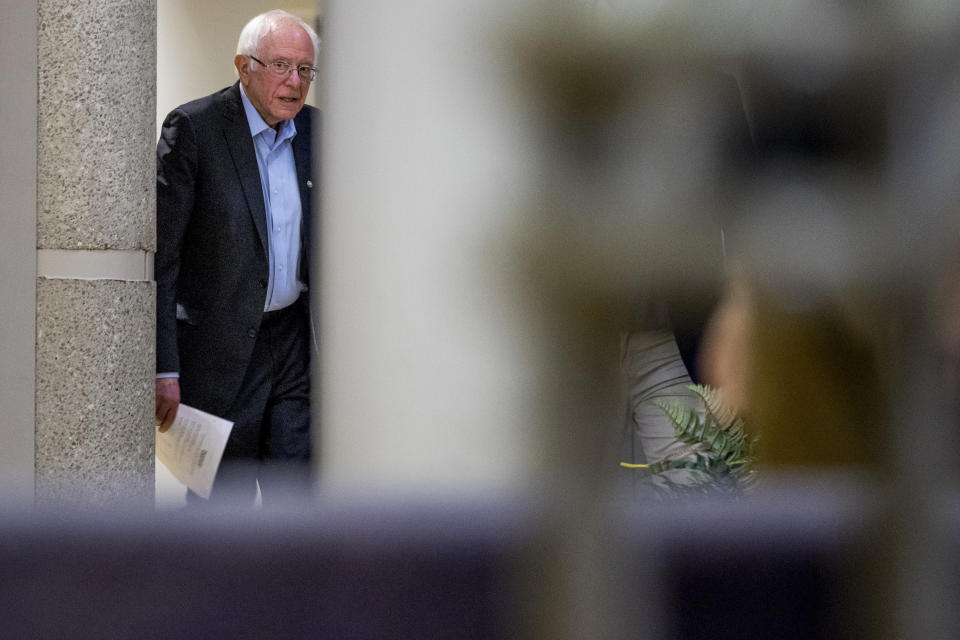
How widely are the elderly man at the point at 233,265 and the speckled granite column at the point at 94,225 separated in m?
0.40

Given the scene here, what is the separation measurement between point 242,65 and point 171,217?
45cm

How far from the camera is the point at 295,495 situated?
0.40 m

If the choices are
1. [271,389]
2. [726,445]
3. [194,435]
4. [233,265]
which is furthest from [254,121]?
[726,445]

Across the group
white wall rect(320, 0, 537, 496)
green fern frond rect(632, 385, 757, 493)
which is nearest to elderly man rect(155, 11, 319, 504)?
green fern frond rect(632, 385, 757, 493)

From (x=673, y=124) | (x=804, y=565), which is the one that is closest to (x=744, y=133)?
(x=673, y=124)

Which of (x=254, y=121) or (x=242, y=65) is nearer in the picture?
(x=254, y=121)


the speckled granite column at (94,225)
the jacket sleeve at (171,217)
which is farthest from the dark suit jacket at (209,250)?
the speckled granite column at (94,225)

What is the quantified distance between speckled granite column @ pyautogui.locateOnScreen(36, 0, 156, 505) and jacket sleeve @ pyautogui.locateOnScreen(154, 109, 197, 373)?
18.9 inches

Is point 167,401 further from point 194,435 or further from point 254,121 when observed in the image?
point 254,121

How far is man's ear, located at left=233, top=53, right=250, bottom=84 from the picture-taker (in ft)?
8.86

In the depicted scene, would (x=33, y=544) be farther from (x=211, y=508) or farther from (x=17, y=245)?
(x=17, y=245)

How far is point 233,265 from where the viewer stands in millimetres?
2539

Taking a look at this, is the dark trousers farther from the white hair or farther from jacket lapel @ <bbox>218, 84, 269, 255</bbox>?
the white hair

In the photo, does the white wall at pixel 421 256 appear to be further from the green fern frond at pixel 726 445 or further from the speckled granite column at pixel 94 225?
the speckled granite column at pixel 94 225
